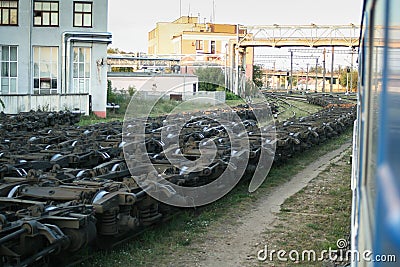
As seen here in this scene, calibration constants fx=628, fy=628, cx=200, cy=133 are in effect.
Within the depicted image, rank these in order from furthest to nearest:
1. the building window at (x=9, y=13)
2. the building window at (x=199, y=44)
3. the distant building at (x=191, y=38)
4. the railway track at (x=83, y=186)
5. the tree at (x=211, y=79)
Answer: the building window at (x=199, y=44)
the distant building at (x=191, y=38)
the building window at (x=9, y=13)
the tree at (x=211, y=79)
the railway track at (x=83, y=186)

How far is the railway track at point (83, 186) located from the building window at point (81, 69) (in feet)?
56.9

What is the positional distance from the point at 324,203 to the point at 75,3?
928 inches

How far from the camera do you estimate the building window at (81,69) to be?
30734 mm

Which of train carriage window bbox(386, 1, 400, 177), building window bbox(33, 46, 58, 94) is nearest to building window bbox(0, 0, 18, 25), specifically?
building window bbox(33, 46, 58, 94)

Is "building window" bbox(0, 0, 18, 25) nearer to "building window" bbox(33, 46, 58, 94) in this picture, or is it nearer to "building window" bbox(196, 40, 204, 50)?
"building window" bbox(33, 46, 58, 94)

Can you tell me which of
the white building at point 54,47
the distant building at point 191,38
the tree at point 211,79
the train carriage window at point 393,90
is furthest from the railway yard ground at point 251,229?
the distant building at point 191,38

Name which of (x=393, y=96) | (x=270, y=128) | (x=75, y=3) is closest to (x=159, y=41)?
(x=75, y=3)

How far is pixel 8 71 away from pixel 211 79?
1139cm

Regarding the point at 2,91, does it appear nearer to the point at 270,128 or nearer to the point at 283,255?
the point at 270,128

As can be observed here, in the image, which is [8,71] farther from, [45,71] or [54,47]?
[54,47]

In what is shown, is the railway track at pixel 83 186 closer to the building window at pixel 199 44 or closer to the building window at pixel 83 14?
the building window at pixel 83 14

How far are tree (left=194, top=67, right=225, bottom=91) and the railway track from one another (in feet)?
34.2

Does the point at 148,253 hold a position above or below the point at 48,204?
below

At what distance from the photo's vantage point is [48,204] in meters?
Result: 6.29
